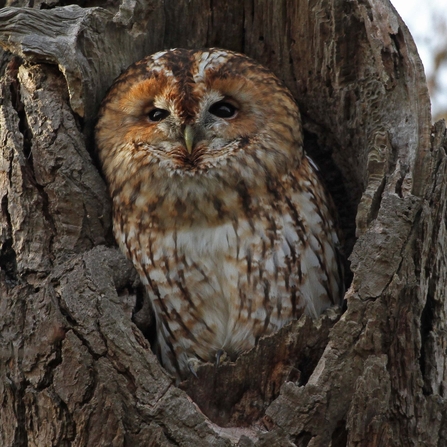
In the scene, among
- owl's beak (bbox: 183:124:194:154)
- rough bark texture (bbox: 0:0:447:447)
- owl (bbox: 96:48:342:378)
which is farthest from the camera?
owl (bbox: 96:48:342:378)

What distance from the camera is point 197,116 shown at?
274 cm

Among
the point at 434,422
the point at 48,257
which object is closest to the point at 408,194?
the point at 434,422

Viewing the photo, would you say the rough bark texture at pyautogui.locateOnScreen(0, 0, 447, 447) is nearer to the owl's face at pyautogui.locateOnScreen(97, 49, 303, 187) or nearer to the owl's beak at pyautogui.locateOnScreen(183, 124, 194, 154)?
the owl's face at pyautogui.locateOnScreen(97, 49, 303, 187)

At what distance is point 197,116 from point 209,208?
1.17 ft


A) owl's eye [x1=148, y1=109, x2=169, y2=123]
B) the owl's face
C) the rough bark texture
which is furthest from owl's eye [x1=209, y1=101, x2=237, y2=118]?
the rough bark texture

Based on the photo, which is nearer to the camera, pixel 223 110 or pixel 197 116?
pixel 197 116

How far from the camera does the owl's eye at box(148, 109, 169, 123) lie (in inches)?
112

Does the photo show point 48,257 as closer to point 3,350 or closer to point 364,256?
point 3,350

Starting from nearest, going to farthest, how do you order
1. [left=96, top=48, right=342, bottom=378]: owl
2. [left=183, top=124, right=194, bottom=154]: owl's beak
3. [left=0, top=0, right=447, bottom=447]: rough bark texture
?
1. [left=0, top=0, right=447, bottom=447]: rough bark texture
2. [left=183, top=124, right=194, bottom=154]: owl's beak
3. [left=96, top=48, right=342, bottom=378]: owl

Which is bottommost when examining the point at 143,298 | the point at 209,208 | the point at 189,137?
the point at 143,298

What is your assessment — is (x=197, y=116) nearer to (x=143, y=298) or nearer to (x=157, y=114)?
(x=157, y=114)

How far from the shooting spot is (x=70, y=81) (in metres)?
2.80

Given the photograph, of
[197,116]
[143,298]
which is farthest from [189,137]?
[143,298]

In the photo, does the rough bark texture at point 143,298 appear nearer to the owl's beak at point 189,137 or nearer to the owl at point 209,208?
the owl at point 209,208
